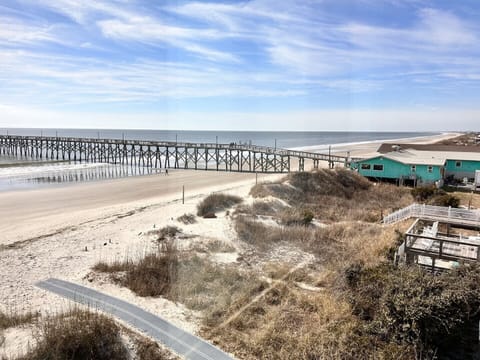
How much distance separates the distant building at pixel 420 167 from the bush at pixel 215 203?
44.1ft

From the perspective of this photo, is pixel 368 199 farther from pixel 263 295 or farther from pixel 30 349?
pixel 30 349

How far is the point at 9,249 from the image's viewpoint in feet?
39.6

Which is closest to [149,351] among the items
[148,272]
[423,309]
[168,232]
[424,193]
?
[148,272]

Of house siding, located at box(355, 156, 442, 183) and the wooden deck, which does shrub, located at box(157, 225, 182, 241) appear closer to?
the wooden deck

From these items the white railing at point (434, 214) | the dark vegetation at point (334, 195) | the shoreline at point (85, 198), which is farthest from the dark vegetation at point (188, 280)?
the white railing at point (434, 214)

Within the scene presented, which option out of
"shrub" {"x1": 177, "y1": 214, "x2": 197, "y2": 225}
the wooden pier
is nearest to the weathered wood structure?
"shrub" {"x1": 177, "y1": 214, "x2": 197, "y2": 225}

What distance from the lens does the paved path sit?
6273 mm

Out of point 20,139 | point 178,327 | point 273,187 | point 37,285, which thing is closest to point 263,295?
point 178,327

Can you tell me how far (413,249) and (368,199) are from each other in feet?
39.0

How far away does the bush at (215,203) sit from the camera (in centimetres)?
Result: 1692

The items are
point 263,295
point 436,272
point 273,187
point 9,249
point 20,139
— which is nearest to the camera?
point 263,295

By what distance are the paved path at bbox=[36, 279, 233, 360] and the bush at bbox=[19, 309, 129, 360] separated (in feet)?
2.37

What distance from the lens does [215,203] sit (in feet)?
58.7

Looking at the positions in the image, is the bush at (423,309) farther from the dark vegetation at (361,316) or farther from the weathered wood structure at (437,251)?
the weathered wood structure at (437,251)
